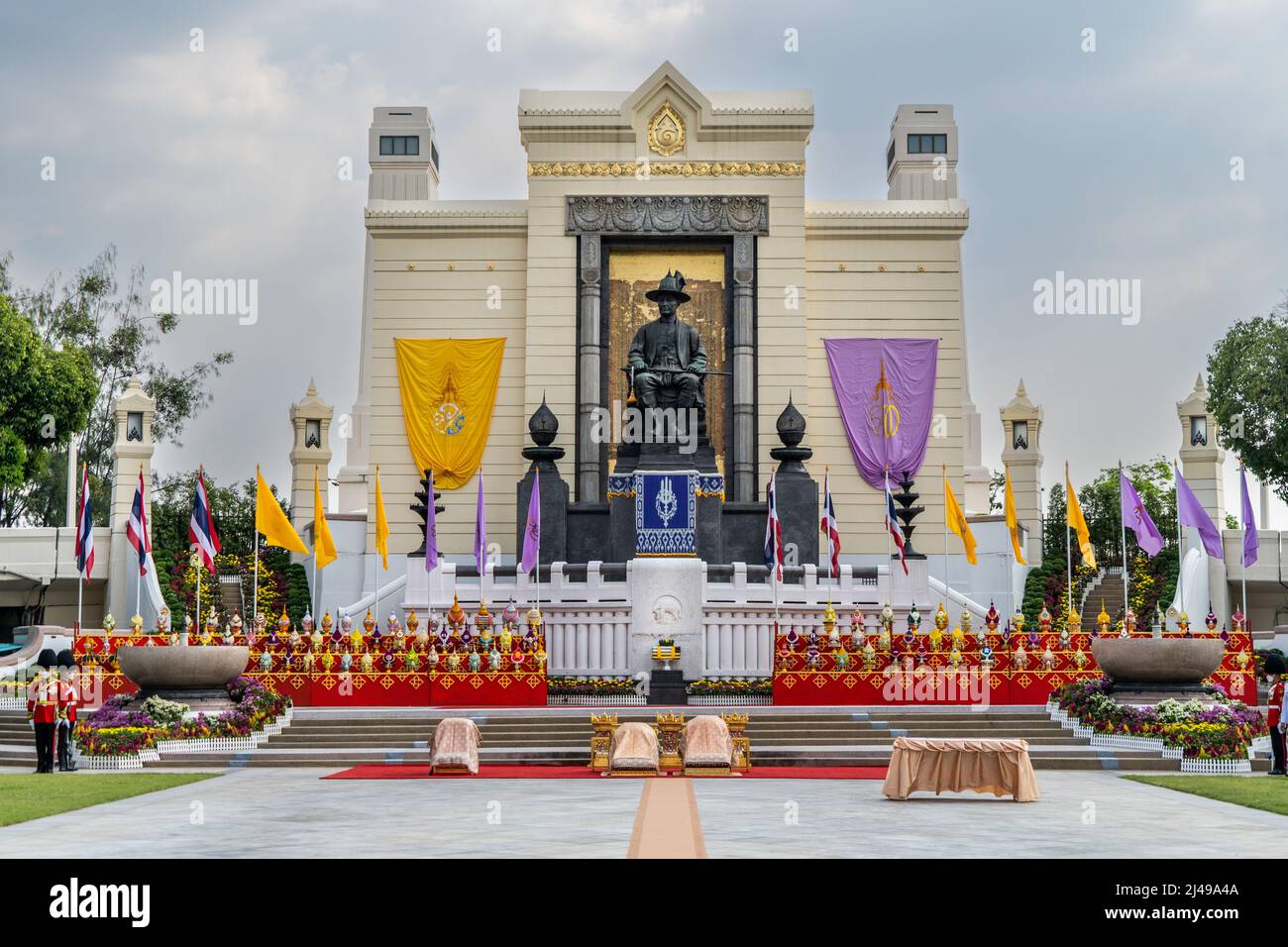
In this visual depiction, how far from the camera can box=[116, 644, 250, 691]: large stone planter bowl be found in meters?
24.2

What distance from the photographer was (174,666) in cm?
2427

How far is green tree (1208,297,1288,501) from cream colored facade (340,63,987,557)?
33.0 feet

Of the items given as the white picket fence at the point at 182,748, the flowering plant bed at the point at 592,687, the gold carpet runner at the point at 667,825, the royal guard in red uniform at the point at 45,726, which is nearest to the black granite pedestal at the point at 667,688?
the flowering plant bed at the point at 592,687

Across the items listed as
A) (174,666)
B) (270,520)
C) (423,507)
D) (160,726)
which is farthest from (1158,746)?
(423,507)

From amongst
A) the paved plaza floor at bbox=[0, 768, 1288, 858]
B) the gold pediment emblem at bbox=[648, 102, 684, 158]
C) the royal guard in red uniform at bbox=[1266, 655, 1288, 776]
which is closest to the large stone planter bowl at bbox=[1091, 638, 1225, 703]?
the royal guard in red uniform at bbox=[1266, 655, 1288, 776]

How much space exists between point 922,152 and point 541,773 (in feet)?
136

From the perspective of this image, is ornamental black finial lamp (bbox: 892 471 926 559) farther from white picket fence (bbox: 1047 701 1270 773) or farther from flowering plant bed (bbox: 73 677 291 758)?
flowering plant bed (bbox: 73 677 291 758)

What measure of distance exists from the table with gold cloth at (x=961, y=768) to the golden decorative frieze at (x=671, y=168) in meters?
29.2

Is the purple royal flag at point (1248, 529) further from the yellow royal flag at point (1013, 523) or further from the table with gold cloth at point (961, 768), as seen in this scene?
the table with gold cloth at point (961, 768)

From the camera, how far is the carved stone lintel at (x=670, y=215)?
144ft

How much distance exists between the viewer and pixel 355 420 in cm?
5094

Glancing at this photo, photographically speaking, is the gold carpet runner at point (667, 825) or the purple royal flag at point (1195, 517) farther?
the purple royal flag at point (1195, 517)
